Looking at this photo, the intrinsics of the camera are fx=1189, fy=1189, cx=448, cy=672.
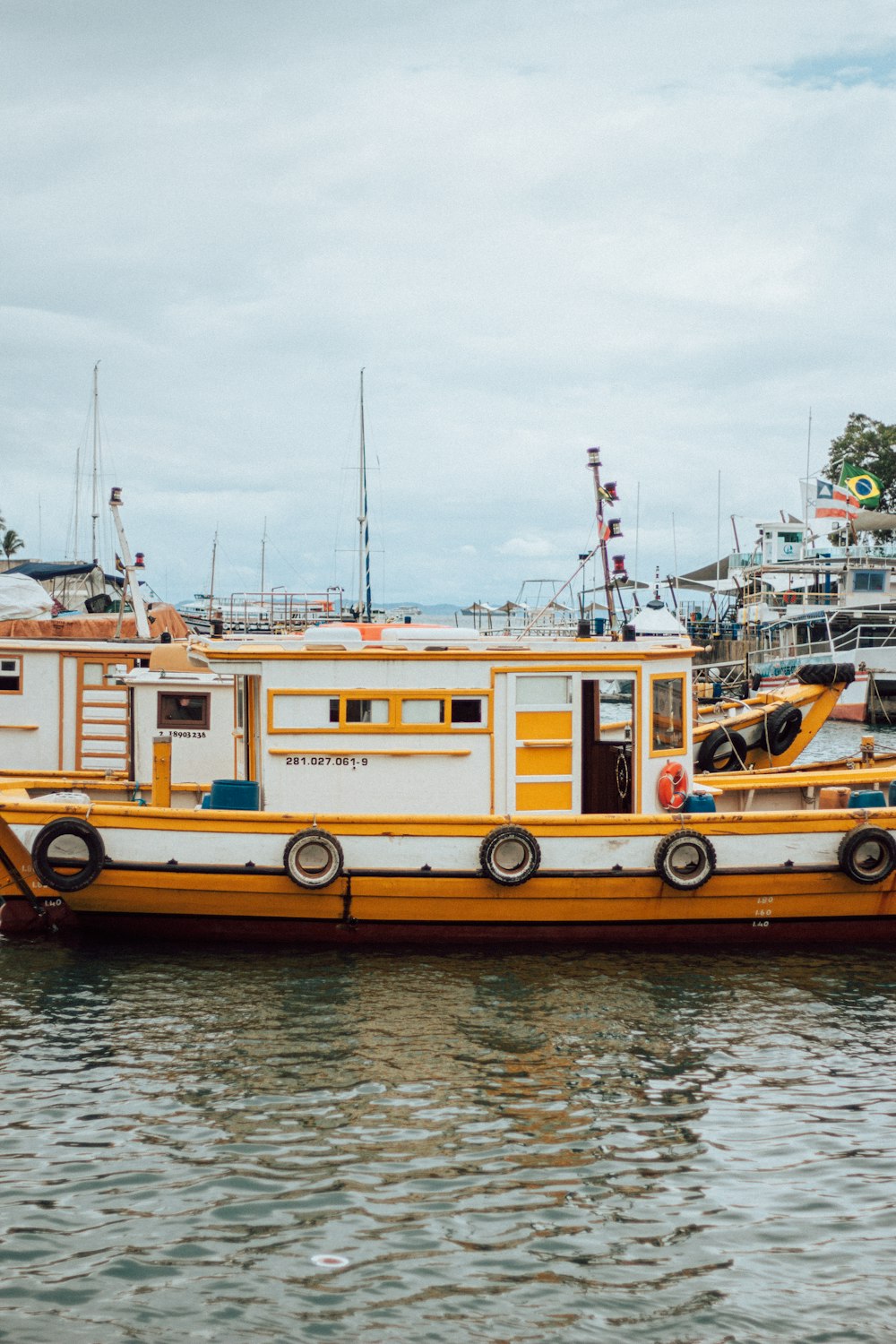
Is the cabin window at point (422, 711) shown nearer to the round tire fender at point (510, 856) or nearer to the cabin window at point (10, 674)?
the round tire fender at point (510, 856)

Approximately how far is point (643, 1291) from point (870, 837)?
6.60 metres

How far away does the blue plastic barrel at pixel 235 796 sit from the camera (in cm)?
1177

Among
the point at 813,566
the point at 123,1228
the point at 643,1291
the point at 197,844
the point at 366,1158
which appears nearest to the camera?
the point at 643,1291

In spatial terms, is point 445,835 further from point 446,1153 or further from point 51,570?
point 51,570

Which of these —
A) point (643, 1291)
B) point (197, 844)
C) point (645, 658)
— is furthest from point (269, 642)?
point (643, 1291)

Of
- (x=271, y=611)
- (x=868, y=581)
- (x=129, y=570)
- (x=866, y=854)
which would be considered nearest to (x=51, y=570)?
(x=271, y=611)

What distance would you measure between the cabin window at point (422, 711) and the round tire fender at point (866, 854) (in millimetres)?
4141

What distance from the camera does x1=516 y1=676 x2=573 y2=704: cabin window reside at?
38.4 feet

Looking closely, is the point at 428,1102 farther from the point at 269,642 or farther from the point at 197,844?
the point at 269,642

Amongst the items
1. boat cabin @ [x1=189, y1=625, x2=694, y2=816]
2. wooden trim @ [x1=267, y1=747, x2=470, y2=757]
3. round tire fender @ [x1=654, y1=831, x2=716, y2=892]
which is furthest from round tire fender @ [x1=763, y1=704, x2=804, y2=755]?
wooden trim @ [x1=267, y1=747, x2=470, y2=757]

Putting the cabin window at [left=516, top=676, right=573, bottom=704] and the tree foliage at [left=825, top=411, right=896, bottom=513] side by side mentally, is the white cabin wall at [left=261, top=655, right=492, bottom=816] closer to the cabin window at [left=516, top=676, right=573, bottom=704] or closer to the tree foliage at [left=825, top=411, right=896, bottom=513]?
the cabin window at [left=516, top=676, right=573, bottom=704]

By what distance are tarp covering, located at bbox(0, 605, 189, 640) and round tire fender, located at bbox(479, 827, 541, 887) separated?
742 cm

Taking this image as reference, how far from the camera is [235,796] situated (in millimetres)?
11773

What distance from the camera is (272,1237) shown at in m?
6.36
